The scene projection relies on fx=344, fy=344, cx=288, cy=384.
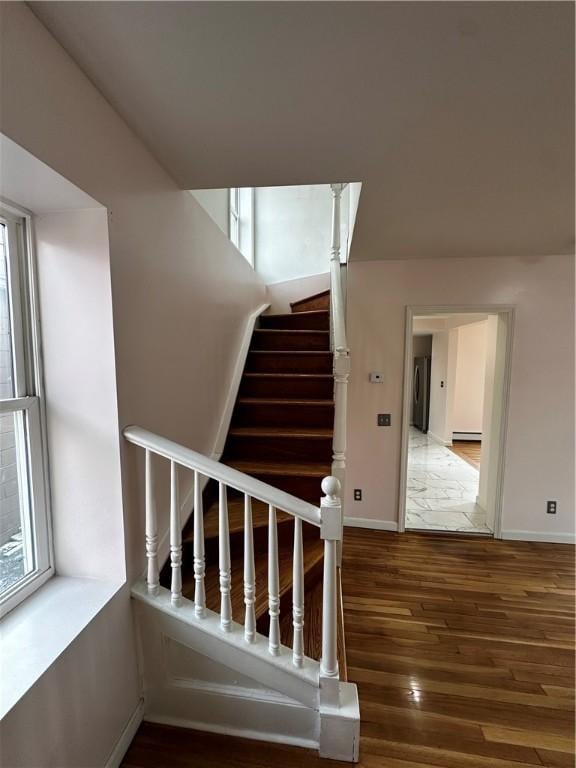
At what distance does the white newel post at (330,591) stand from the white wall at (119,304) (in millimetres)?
749

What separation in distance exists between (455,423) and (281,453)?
6.28 metres

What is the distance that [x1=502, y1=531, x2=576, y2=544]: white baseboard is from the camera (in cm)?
295

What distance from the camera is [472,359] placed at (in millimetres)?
7316

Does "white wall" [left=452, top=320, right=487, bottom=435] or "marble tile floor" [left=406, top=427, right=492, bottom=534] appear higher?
"white wall" [left=452, top=320, right=487, bottom=435]

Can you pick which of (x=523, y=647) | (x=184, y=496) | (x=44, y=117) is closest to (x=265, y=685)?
(x=184, y=496)

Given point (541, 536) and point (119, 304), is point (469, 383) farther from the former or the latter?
point (119, 304)

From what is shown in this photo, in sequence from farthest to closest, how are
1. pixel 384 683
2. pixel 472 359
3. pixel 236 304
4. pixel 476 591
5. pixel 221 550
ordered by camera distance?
1. pixel 472 359
2. pixel 236 304
3. pixel 476 591
4. pixel 384 683
5. pixel 221 550

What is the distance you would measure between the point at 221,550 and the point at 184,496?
0.68m

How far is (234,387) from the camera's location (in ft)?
8.82

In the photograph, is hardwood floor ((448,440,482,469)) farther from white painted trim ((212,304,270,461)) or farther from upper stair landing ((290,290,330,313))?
white painted trim ((212,304,270,461))

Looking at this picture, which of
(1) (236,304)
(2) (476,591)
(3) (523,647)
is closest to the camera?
(3) (523,647)

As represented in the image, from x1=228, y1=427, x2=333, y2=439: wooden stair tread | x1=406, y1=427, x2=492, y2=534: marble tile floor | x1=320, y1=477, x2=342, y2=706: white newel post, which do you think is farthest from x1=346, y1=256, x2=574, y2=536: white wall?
x1=320, y1=477, x2=342, y2=706: white newel post

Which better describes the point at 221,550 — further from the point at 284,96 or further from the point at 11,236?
the point at 284,96

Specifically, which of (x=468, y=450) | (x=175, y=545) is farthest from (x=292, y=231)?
(x=468, y=450)
